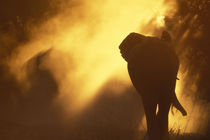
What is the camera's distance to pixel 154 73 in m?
4.55

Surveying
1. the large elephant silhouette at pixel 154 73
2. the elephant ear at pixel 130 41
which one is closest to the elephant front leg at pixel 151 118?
the large elephant silhouette at pixel 154 73

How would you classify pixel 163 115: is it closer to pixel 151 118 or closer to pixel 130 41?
pixel 151 118

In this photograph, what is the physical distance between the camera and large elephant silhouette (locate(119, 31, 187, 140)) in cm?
457

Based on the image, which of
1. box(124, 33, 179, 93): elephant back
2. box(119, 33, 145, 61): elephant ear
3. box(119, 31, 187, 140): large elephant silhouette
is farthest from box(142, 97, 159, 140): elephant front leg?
box(119, 33, 145, 61): elephant ear

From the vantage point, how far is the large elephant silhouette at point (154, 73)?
4.57 metres

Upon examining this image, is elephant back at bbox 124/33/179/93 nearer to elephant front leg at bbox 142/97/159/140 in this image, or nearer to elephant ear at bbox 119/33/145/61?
elephant ear at bbox 119/33/145/61

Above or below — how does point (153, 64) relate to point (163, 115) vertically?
above

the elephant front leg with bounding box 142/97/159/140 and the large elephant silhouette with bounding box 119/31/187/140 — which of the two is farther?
the elephant front leg with bounding box 142/97/159/140

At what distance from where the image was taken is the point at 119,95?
33.7 feet

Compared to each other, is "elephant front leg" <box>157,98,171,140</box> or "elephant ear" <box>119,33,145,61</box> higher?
"elephant ear" <box>119,33,145,61</box>

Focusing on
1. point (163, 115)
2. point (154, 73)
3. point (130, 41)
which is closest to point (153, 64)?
point (154, 73)

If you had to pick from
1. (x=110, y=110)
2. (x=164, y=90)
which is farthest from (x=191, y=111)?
(x=164, y=90)

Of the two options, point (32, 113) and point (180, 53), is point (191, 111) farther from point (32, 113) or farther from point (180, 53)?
point (32, 113)

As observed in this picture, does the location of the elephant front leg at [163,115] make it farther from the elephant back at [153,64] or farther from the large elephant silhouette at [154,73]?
the elephant back at [153,64]
